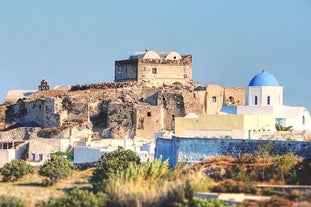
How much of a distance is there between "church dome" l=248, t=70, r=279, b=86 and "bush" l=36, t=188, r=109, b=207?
18.6 metres

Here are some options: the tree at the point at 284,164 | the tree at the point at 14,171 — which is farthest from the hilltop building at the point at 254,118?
the tree at the point at 14,171

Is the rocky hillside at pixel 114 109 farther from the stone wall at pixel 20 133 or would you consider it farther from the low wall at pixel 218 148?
the low wall at pixel 218 148

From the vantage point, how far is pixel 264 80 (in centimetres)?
4431

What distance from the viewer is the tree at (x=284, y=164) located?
29.6 meters

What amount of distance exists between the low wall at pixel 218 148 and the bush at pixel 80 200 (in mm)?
6803

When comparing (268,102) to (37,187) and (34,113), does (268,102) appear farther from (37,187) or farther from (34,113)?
(37,187)

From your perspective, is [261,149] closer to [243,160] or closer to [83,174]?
[243,160]

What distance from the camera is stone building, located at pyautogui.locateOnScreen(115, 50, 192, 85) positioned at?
2090 inches

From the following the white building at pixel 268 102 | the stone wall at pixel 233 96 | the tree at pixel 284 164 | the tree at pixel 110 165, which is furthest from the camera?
the stone wall at pixel 233 96

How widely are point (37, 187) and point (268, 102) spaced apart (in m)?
15.9

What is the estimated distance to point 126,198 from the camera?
1034 inches

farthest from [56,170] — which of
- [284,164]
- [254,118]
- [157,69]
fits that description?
[157,69]

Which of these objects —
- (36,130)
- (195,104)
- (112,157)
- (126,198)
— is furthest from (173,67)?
(126,198)

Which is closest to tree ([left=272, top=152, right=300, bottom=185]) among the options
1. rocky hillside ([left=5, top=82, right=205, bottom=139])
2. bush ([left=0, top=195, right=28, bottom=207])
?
bush ([left=0, top=195, right=28, bottom=207])
